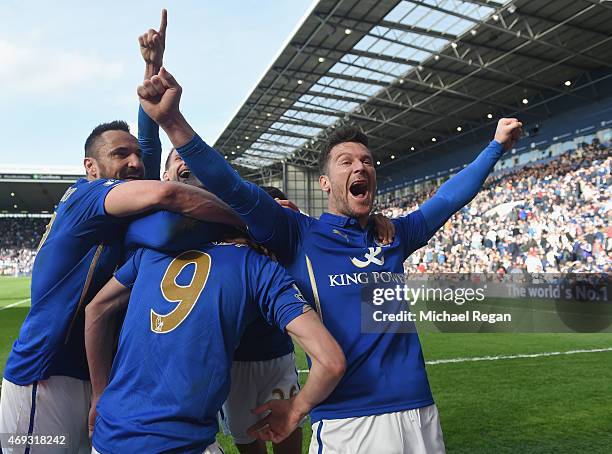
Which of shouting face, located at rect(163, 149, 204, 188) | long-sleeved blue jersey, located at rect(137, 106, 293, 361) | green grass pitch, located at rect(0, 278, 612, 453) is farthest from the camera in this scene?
green grass pitch, located at rect(0, 278, 612, 453)

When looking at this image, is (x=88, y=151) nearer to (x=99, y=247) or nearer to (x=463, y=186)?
(x=99, y=247)

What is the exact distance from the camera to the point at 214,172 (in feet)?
5.76

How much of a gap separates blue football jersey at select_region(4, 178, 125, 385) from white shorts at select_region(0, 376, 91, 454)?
2.0 inches

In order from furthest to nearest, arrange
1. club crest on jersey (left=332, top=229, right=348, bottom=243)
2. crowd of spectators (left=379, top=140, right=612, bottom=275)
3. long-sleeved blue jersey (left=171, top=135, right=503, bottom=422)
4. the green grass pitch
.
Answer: crowd of spectators (left=379, top=140, right=612, bottom=275) → the green grass pitch → club crest on jersey (left=332, top=229, right=348, bottom=243) → long-sleeved blue jersey (left=171, top=135, right=503, bottom=422)

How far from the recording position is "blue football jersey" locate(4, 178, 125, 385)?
2.05 metres

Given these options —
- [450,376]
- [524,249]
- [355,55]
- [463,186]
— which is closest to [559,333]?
[450,376]

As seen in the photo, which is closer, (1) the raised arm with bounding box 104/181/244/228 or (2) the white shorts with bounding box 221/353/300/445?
(1) the raised arm with bounding box 104/181/244/228

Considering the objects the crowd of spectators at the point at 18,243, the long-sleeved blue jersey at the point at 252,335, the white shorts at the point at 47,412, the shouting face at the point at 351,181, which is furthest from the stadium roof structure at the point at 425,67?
the crowd of spectators at the point at 18,243

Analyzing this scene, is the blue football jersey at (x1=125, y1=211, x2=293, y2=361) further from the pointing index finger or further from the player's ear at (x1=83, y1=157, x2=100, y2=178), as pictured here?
the pointing index finger

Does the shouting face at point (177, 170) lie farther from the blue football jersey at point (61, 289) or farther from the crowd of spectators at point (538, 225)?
the crowd of spectators at point (538, 225)

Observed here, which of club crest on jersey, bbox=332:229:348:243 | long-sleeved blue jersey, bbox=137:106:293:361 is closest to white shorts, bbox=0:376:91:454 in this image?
long-sleeved blue jersey, bbox=137:106:293:361

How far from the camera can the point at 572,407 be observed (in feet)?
17.5

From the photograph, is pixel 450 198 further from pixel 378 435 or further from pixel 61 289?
pixel 61 289

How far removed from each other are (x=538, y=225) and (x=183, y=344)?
19.4 m
